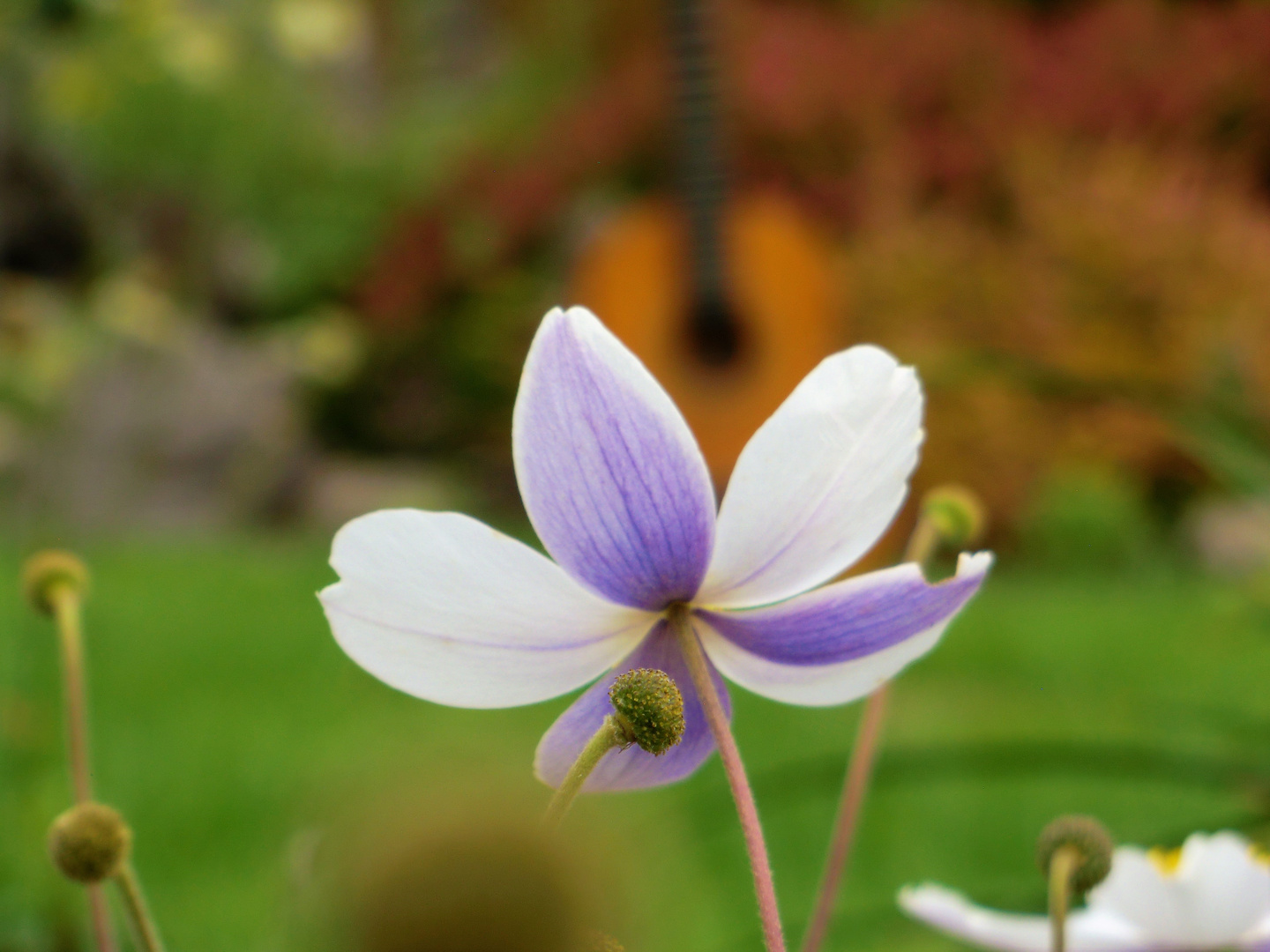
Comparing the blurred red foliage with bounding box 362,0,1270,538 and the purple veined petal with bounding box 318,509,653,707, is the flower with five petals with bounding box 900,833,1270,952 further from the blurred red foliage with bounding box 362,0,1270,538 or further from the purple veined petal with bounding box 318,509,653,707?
the blurred red foliage with bounding box 362,0,1270,538

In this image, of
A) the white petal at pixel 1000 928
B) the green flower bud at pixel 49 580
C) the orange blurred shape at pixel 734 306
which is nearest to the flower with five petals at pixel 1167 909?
the white petal at pixel 1000 928

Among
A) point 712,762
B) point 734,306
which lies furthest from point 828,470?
point 734,306

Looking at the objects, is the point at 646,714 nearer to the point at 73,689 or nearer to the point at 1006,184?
the point at 73,689

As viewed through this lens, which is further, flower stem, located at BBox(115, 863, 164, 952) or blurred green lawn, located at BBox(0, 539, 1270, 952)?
blurred green lawn, located at BBox(0, 539, 1270, 952)

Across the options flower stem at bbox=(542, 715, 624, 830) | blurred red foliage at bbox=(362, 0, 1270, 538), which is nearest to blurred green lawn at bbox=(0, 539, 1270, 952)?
flower stem at bbox=(542, 715, 624, 830)

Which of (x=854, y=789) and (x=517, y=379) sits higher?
(x=854, y=789)

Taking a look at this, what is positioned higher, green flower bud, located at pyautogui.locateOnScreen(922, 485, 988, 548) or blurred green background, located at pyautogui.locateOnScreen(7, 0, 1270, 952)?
green flower bud, located at pyautogui.locateOnScreen(922, 485, 988, 548)
